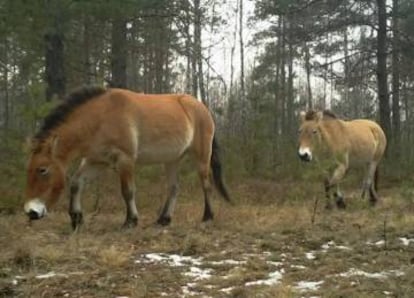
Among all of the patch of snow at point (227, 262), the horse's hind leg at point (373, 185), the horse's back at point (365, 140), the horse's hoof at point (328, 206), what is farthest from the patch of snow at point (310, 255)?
the horse's hind leg at point (373, 185)

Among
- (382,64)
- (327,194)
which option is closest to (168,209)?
(327,194)

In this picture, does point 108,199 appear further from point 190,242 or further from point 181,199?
point 190,242

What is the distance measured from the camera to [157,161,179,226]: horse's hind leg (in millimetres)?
9695

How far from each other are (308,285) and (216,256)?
1.42 m

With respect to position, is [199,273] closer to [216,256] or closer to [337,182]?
[216,256]

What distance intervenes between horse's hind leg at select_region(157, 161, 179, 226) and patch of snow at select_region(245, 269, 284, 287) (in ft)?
11.7

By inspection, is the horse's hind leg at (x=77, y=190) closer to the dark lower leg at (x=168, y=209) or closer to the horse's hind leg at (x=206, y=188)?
the dark lower leg at (x=168, y=209)

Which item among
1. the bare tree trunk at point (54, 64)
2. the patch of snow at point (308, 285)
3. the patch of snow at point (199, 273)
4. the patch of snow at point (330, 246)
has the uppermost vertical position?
the bare tree trunk at point (54, 64)

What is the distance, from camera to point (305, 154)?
465 inches

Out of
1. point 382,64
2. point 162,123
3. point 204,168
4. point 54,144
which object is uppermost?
point 382,64

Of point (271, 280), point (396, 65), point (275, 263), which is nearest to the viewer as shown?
point (271, 280)

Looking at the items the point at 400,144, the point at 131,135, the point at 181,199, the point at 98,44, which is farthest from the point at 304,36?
the point at 131,135

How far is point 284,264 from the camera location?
665cm

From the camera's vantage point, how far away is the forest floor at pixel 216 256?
5598mm
